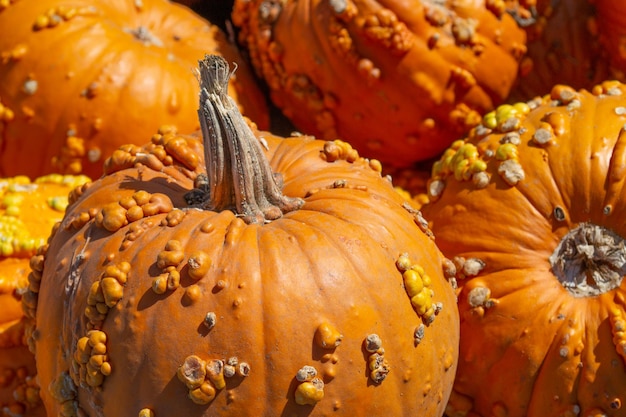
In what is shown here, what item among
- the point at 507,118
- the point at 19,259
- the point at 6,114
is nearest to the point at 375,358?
the point at 507,118

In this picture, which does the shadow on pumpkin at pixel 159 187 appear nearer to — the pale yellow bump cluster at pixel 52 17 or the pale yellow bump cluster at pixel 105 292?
the pale yellow bump cluster at pixel 105 292

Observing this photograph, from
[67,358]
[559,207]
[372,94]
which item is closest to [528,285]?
[559,207]

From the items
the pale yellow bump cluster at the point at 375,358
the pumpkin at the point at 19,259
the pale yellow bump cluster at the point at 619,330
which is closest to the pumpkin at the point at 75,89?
the pumpkin at the point at 19,259

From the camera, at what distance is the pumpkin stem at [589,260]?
207 cm

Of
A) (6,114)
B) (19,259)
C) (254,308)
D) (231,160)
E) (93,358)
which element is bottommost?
(19,259)

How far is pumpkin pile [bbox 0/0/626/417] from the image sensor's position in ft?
5.36

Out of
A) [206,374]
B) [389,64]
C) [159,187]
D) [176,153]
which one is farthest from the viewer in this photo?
[389,64]

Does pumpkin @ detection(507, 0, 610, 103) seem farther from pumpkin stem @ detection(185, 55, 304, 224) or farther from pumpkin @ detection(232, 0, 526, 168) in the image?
pumpkin stem @ detection(185, 55, 304, 224)

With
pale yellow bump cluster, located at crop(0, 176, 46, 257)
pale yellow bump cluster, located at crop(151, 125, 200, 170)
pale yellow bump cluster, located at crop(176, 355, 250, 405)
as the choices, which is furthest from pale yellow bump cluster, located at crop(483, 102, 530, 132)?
pale yellow bump cluster, located at crop(0, 176, 46, 257)

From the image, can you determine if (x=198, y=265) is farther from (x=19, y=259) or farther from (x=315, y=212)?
(x=19, y=259)

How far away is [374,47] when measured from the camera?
109 inches

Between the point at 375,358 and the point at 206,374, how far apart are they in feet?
1.24

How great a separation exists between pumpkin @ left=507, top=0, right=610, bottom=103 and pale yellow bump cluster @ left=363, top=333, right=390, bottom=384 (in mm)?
1697

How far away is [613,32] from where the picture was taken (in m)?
2.89
